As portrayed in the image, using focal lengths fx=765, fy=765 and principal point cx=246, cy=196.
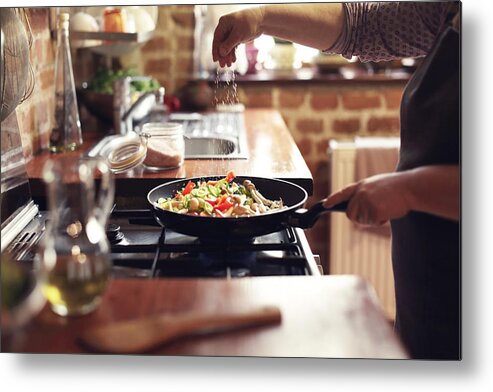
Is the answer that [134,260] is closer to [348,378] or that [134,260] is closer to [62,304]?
[62,304]

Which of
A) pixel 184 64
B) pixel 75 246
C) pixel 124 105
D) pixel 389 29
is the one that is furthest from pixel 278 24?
pixel 184 64

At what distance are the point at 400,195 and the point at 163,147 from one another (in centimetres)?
67

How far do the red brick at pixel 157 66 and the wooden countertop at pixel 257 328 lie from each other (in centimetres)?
169

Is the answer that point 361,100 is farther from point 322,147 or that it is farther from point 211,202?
point 211,202

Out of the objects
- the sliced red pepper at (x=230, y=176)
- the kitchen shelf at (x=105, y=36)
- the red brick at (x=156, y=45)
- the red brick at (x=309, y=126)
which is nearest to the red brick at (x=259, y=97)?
the red brick at (x=309, y=126)

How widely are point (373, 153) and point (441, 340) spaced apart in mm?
1368

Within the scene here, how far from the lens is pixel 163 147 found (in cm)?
181

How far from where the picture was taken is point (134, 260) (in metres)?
1.38

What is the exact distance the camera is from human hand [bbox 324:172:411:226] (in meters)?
1.34

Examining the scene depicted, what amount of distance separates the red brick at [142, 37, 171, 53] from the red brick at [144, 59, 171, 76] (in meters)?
0.04

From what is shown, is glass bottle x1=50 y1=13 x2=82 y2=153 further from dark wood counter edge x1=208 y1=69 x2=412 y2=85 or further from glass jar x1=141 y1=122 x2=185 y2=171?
dark wood counter edge x1=208 y1=69 x2=412 y2=85

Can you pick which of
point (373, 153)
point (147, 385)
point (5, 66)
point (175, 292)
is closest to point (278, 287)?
point (175, 292)

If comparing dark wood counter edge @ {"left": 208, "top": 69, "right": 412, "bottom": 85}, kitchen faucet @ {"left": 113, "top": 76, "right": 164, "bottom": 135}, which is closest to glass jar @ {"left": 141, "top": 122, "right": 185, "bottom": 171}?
kitchen faucet @ {"left": 113, "top": 76, "right": 164, "bottom": 135}

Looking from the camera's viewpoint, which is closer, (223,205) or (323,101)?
(223,205)
